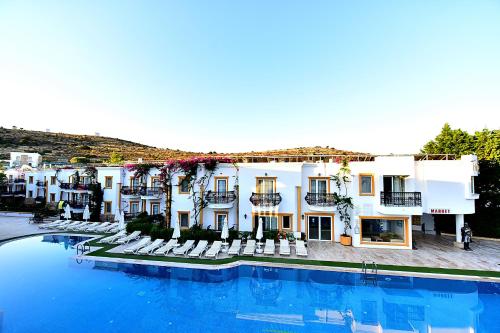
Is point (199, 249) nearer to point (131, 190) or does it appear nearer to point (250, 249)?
point (250, 249)

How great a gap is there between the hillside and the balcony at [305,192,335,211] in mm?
37112

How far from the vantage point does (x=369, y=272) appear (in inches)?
460

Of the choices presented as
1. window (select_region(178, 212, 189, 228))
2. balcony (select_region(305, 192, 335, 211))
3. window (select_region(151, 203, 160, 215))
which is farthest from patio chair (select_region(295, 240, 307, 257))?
window (select_region(151, 203, 160, 215))

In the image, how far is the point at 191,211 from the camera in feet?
62.8

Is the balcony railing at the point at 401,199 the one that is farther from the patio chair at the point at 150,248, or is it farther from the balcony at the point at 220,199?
the patio chair at the point at 150,248

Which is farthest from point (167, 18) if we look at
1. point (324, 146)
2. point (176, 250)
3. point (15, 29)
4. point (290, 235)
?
point (324, 146)

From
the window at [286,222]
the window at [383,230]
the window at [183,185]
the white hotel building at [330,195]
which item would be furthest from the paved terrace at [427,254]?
the window at [183,185]

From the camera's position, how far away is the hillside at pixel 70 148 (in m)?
57.7

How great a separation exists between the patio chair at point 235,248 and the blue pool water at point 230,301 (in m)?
1.56

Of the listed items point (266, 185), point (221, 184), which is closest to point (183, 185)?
point (221, 184)

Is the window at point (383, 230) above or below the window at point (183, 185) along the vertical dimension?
below

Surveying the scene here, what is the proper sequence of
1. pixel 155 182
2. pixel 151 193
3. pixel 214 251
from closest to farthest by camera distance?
1. pixel 214 251
2. pixel 151 193
3. pixel 155 182

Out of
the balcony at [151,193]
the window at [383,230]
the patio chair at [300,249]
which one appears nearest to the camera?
the patio chair at [300,249]

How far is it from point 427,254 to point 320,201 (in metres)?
7.18
